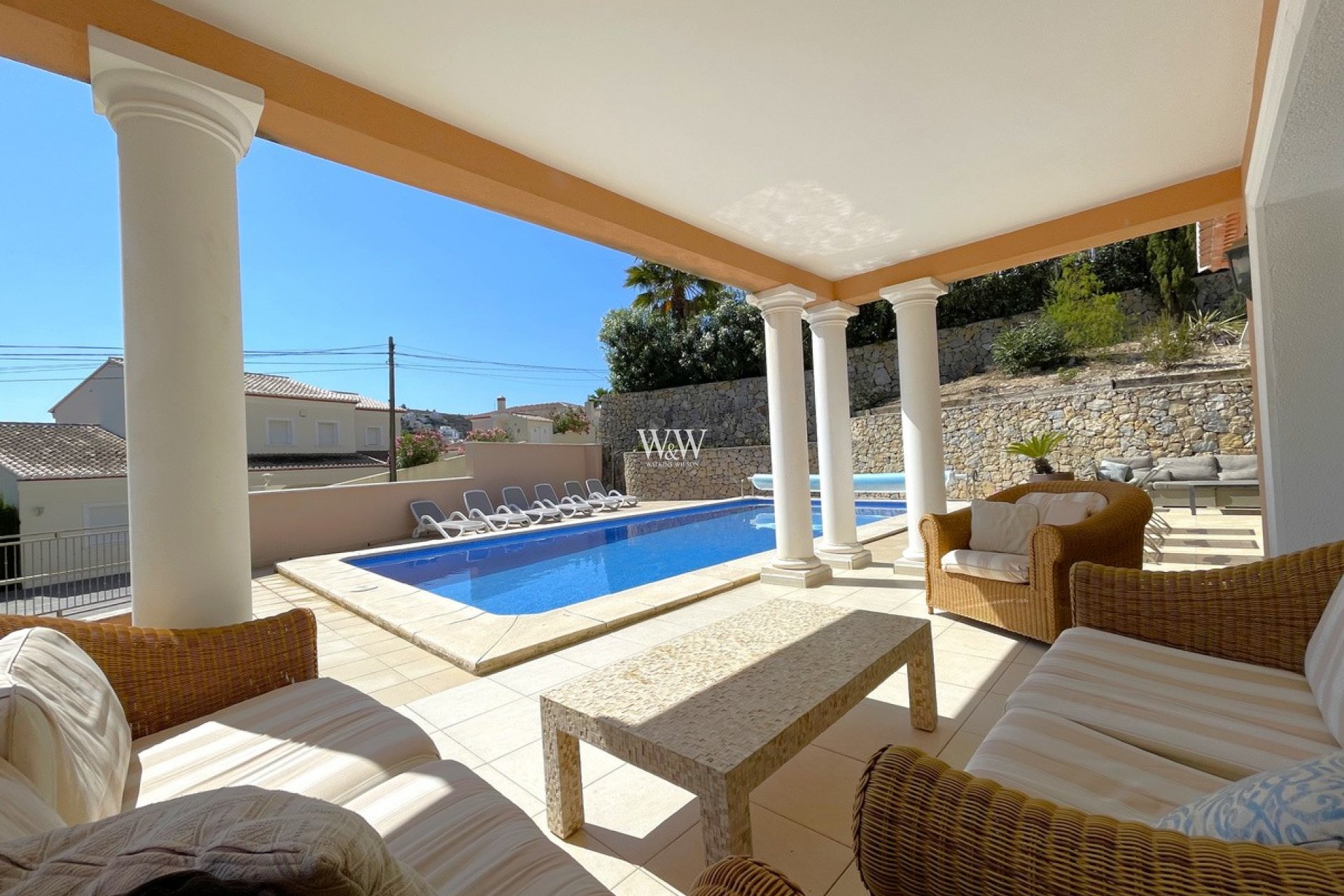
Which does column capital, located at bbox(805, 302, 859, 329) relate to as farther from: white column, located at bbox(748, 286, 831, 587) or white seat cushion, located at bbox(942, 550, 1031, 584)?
white seat cushion, located at bbox(942, 550, 1031, 584)

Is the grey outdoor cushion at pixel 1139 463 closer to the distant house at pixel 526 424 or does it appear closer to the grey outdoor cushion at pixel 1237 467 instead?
the grey outdoor cushion at pixel 1237 467

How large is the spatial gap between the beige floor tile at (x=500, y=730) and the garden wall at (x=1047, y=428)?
992 centimetres

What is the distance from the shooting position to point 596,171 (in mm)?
3252

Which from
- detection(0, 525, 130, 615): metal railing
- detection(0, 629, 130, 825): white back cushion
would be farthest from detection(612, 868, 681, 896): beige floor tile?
detection(0, 525, 130, 615): metal railing

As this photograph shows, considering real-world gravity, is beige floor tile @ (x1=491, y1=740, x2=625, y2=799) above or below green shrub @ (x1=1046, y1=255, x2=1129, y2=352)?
below

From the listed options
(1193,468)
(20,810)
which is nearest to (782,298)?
(20,810)

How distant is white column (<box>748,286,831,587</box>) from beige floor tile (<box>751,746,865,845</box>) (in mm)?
2748

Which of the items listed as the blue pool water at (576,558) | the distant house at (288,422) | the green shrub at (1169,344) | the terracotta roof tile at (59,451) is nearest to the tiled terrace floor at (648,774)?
the blue pool water at (576,558)

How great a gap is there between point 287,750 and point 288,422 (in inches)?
798

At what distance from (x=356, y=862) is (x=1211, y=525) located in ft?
28.6

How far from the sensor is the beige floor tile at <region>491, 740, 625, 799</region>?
2100mm

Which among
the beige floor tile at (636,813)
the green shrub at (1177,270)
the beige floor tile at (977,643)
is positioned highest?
the green shrub at (1177,270)

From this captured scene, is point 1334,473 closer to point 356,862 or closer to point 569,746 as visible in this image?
point 569,746

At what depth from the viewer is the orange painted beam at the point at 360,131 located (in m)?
1.85
